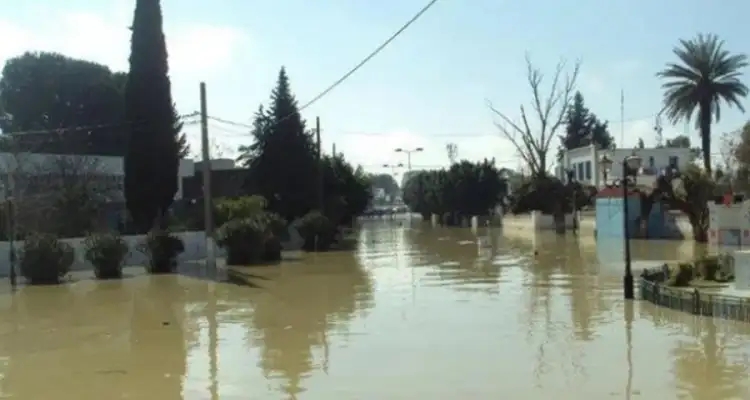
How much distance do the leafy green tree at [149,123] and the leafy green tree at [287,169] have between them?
12774 mm

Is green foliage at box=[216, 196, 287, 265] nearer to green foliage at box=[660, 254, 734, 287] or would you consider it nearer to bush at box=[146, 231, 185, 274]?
bush at box=[146, 231, 185, 274]

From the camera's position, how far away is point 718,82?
54.2 m

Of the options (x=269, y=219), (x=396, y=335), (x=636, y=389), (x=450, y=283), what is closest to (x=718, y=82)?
(x=269, y=219)

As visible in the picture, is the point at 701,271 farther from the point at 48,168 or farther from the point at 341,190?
the point at 341,190

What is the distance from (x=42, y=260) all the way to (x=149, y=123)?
14773 millimetres

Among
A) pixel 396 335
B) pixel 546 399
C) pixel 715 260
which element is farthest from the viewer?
pixel 715 260

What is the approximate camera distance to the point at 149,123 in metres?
43.1

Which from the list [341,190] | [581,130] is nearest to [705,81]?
[341,190]

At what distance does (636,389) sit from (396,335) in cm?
598

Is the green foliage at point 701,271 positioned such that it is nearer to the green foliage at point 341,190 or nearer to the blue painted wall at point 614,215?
the blue painted wall at point 614,215

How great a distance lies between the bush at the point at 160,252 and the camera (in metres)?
33.1

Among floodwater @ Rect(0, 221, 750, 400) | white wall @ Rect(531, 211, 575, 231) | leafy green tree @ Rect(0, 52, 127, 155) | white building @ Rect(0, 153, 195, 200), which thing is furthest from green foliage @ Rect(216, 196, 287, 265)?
white wall @ Rect(531, 211, 575, 231)

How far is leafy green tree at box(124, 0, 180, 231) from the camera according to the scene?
42344 mm

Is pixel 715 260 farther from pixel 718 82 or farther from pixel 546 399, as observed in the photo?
pixel 718 82
